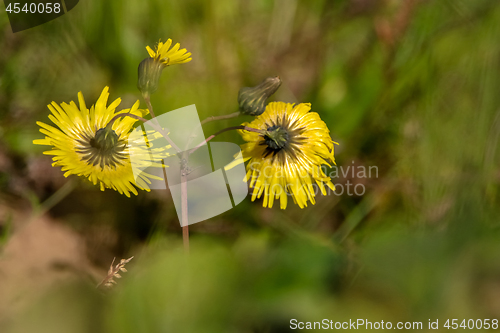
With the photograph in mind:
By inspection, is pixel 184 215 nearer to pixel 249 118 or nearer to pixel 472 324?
pixel 249 118

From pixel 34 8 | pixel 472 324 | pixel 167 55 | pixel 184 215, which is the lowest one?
pixel 472 324

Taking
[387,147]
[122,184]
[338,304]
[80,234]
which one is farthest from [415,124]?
[80,234]

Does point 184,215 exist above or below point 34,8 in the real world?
below

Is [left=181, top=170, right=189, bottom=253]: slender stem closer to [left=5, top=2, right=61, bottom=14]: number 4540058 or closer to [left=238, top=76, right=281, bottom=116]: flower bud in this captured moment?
[left=238, top=76, right=281, bottom=116]: flower bud

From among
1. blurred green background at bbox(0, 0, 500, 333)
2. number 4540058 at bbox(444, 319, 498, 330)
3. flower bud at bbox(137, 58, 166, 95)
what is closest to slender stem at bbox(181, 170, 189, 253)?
blurred green background at bbox(0, 0, 500, 333)

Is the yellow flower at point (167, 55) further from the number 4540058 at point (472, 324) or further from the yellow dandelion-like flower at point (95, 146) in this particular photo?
the number 4540058 at point (472, 324)

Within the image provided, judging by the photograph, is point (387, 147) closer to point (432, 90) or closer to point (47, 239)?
point (432, 90)

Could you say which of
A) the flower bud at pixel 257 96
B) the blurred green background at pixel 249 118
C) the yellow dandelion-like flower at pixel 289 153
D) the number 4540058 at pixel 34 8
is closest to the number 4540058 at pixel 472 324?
the blurred green background at pixel 249 118

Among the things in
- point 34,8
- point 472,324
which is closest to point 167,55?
point 34,8
